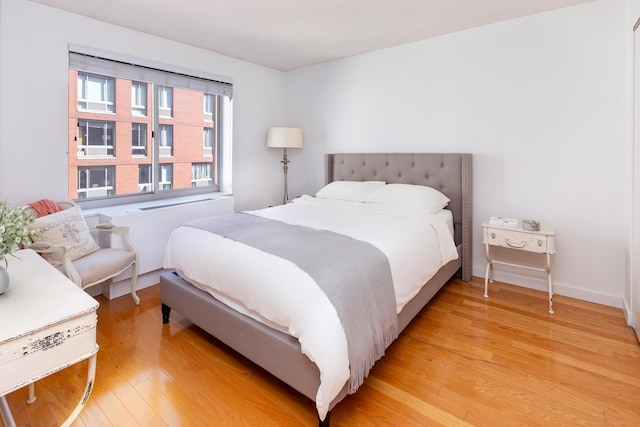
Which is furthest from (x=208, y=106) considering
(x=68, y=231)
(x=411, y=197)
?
(x=411, y=197)

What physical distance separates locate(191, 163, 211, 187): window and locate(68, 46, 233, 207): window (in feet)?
0.04

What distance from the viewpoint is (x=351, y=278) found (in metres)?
1.67

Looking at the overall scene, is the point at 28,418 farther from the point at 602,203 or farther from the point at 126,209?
the point at 602,203

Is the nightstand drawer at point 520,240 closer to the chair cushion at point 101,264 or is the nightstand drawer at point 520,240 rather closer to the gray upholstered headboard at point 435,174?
the gray upholstered headboard at point 435,174

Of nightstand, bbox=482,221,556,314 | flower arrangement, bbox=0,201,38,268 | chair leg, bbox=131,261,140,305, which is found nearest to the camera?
flower arrangement, bbox=0,201,38,268

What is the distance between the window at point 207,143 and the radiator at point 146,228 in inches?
36.5

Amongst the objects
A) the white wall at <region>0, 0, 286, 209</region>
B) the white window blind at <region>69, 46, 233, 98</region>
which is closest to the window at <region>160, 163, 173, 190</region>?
the white window blind at <region>69, 46, 233, 98</region>

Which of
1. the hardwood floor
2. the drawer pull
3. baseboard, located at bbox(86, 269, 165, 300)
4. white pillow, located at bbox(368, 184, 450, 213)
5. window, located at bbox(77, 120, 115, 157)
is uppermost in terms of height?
window, located at bbox(77, 120, 115, 157)

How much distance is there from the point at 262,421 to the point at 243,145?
3.33 metres

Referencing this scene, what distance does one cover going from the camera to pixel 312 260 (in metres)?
1.73

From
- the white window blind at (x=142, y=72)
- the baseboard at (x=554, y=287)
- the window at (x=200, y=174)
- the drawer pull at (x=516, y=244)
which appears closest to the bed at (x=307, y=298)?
the baseboard at (x=554, y=287)

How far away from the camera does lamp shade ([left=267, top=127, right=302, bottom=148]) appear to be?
4176 mm

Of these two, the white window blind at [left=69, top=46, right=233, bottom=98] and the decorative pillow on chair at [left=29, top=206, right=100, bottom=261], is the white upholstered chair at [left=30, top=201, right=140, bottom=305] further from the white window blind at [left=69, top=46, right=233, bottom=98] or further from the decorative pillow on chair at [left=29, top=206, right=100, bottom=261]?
the white window blind at [left=69, top=46, right=233, bottom=98]

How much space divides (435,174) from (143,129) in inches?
125
